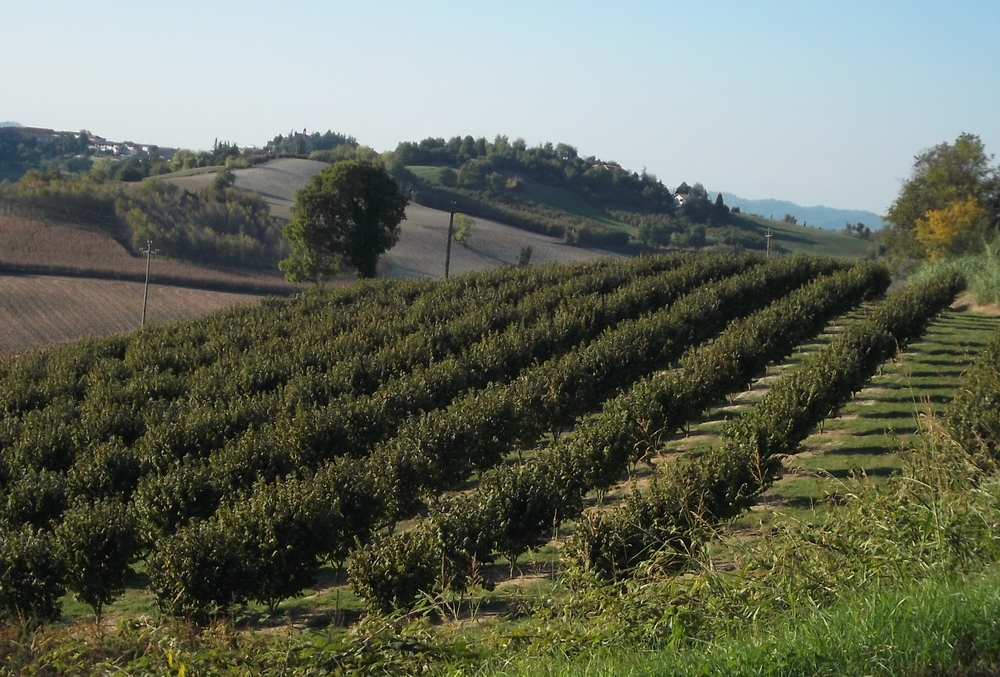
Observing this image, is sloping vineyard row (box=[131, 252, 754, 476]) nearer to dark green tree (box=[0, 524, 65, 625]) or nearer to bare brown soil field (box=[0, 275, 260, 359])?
dark green tree (box=[0, 524, 65, 625])

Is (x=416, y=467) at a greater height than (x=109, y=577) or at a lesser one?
greater

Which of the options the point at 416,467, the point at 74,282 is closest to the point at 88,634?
the point at 416,467

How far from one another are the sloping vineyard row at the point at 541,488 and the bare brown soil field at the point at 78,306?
32.4 metres

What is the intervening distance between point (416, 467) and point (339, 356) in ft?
39.5

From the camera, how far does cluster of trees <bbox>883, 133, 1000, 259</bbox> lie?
61.3 m

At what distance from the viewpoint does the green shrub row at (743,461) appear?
10.1 metres

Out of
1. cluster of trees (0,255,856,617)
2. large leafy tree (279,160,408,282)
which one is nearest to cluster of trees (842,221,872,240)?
large leafy tree (279,160,408,282)

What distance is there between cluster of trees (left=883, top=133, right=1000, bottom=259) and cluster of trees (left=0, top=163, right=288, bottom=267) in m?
45.9

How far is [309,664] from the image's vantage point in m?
A: 6.30

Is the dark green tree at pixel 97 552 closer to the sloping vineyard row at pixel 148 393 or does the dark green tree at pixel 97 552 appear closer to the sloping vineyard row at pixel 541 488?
the sloping vineyard row at pixel 541 488

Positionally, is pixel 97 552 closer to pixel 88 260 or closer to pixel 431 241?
pixel 88 260

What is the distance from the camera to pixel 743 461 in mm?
13984

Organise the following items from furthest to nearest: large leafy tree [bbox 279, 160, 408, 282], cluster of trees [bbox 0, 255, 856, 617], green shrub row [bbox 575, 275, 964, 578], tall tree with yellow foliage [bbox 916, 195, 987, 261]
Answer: tall tree with yellow foliage [bbox 916, 195, 987, 261] < large leafy tree [bbox 279, 160, 408, 282] < cluster of trees [bbox 0, 255, 856, 617] < green shrub row [bbox 575, 275, 964, 578]

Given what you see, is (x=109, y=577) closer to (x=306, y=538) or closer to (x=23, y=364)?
(x=306, y=538)
